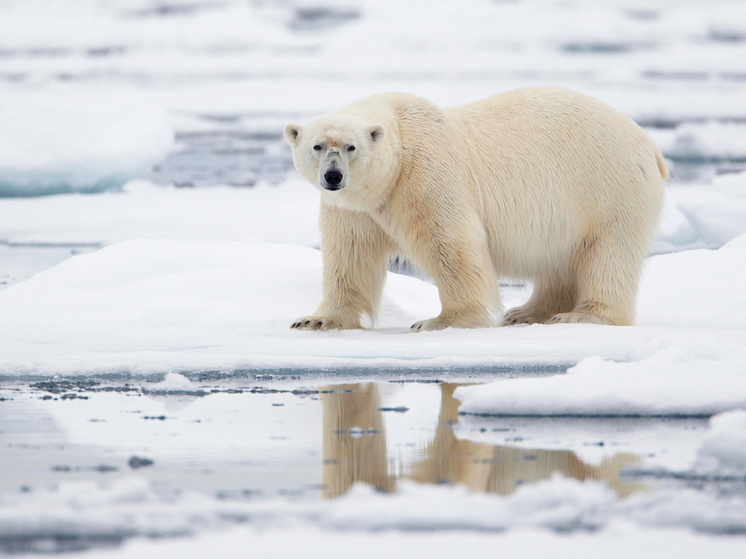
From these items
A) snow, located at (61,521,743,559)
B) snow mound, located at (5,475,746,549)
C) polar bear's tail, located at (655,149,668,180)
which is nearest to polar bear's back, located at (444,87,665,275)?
polar bear's tail, located at (655,149,668,180)

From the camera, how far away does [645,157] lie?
16.1ft

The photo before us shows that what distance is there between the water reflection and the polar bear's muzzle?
5.51 ft

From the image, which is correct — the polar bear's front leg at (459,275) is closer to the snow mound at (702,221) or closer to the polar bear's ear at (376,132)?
the polar bear's ear at (376,132)

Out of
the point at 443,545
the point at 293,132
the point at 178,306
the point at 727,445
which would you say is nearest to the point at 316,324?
the point at 178,306

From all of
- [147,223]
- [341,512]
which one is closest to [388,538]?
[341,512]

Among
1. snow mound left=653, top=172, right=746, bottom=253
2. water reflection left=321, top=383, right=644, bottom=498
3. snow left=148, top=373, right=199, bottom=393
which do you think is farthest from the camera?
snow mound left=653, top=172, right=746, bottom=253

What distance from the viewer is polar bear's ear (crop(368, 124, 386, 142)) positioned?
4.20 m

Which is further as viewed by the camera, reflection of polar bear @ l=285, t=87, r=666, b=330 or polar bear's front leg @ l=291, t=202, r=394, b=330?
polar bear's front leg @ l=291, t=202, r=394, b=330

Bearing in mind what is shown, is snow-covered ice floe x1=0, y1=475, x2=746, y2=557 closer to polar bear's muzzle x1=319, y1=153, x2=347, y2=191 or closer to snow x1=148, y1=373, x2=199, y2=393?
snow x1=148, y1=373, x2=199, y2=393

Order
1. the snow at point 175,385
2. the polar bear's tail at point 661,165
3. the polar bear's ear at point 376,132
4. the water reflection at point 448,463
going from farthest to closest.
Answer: the polar bear's tail at point 661,165
the polar bear's ear at point 376,132
the snow at point 175,385
the water reflection at point 448,463

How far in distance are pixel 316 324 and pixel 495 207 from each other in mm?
1074

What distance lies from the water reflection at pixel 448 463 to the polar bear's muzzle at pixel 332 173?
168 centimetres

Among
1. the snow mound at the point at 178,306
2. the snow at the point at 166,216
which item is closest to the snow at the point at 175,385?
the snow mound at the point at 178,306

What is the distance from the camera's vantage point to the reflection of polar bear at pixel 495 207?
4.41 meters
